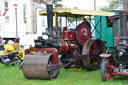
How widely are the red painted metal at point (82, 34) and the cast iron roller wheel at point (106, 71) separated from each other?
2125mm

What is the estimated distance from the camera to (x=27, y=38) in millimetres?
16500

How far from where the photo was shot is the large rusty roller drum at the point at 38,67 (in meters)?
6.69

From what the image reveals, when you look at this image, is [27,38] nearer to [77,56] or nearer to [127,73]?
[77,56]

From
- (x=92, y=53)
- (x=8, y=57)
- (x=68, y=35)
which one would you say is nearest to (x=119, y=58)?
→ (x=68, y=35)

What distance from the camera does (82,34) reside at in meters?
8.79

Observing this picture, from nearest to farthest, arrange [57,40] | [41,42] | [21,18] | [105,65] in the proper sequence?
[105,65] < [41,42] < [57,40] < [21,18]

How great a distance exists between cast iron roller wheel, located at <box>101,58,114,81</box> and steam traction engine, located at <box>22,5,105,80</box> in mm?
1274

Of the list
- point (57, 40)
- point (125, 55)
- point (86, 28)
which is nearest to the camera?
point (125, 55)

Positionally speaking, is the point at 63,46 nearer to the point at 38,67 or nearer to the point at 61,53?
the point at 61,53

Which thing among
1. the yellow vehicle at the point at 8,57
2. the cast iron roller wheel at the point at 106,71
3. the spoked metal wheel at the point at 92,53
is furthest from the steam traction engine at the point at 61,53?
the yellow vehicle at the point at 8,57

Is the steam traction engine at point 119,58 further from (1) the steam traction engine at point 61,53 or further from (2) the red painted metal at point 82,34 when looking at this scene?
(2) the red painted metal at point 82,34

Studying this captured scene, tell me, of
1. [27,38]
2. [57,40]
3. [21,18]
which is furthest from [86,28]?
[21,18]

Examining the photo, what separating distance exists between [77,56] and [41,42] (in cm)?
177

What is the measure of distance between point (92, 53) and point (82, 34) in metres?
0.78
